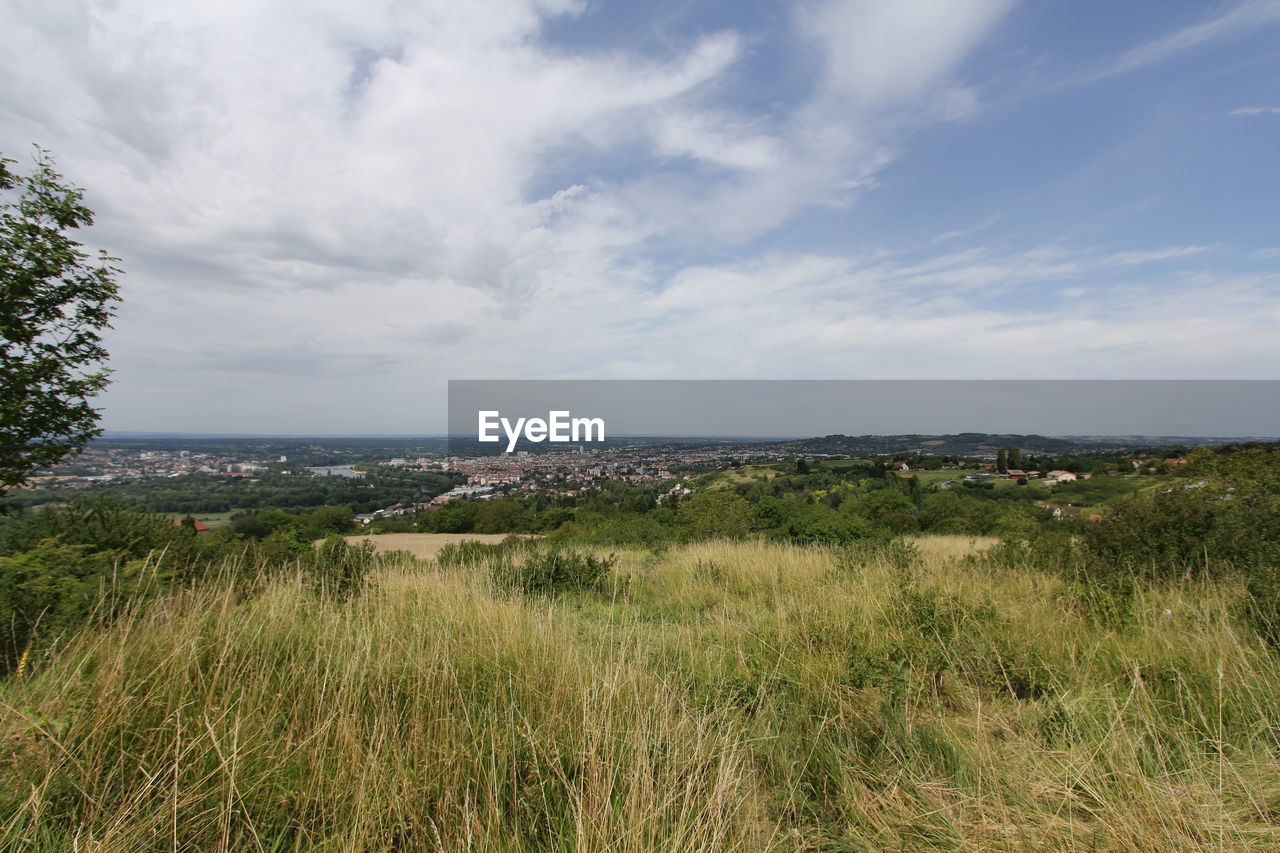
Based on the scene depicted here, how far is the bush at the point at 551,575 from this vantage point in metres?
7.02

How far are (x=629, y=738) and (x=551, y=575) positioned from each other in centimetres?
544

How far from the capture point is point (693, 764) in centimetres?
222

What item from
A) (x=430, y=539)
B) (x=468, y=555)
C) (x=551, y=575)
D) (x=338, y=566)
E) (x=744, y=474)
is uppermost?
(x=338, y=566)

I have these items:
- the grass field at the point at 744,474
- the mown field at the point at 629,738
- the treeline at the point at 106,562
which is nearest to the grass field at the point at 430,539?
the treeline at the point at 106,562

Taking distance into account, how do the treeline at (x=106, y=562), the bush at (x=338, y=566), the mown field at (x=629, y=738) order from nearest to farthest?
the mown field at (x=629, y=738)
the treeline at (x=106, y=562)
the bush at (x=338, y=566)

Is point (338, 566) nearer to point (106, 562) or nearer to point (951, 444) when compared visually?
point (106, 562)

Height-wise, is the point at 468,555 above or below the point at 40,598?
below

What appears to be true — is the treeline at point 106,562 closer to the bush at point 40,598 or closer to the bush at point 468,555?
the bush at point 40,598

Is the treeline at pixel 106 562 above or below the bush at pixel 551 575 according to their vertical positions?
above

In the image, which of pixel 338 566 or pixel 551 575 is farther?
pixel 551 575

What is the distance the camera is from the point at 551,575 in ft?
24.5

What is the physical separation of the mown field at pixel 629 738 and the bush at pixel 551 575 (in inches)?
115

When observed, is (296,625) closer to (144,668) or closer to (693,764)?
(144,668)

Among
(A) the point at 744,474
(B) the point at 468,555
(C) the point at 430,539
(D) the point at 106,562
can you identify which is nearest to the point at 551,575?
(B) the point at 468,555
